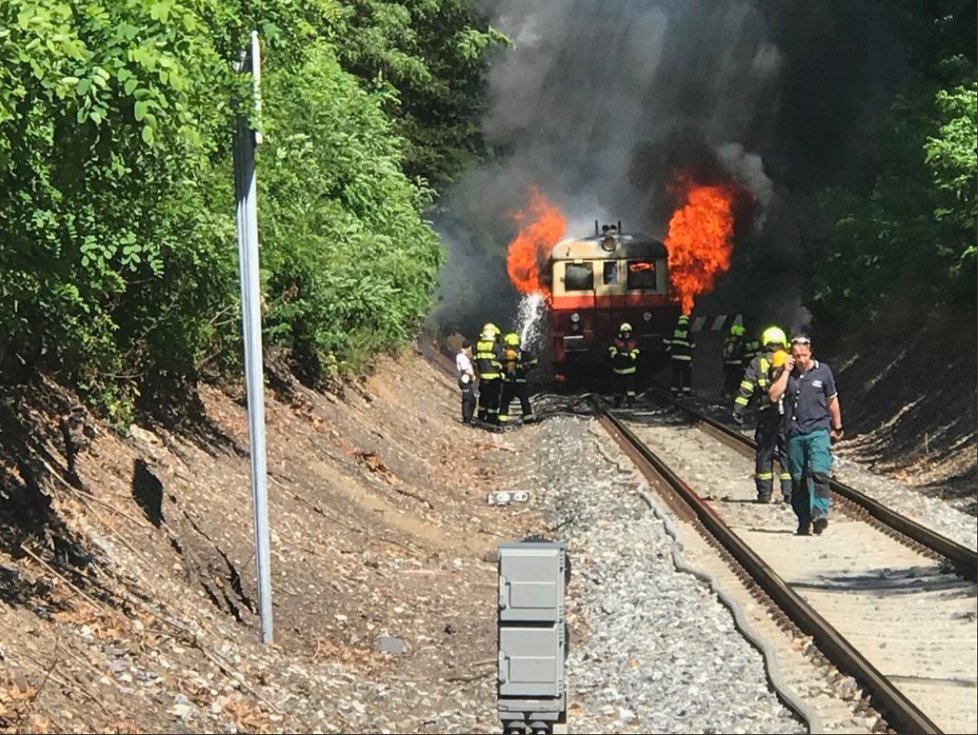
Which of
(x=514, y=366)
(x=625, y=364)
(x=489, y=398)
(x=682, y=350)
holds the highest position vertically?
(x=682, y=350)

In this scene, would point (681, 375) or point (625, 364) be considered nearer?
point (625, 364)

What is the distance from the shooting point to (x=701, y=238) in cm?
4009

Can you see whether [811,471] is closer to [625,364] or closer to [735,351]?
[735,351]

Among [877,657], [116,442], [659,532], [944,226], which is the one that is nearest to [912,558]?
[659,532]

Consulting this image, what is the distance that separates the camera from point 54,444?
1139 centimetres

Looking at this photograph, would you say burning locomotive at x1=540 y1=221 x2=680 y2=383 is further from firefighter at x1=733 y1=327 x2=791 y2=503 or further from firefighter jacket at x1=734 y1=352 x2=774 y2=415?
firefighter jacket at x1=734 y1=352 x2=774 y2=415

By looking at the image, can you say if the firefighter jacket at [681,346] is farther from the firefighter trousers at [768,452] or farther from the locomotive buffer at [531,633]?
the locomotive buffer at [531,633]

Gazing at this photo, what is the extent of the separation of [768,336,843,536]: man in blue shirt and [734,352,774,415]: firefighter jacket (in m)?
2.04

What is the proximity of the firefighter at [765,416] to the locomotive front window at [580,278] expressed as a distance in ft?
59.0

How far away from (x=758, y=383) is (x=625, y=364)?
53.9 ft

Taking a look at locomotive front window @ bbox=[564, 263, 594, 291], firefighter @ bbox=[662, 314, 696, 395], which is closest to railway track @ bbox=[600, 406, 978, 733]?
firefighter @ bbox=[662, 314, 696, 395]

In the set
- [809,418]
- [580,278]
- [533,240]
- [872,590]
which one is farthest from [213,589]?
[533,240]

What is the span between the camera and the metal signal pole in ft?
32.1

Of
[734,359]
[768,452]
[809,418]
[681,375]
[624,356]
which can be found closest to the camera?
[809,418]
